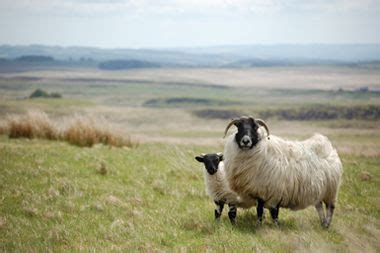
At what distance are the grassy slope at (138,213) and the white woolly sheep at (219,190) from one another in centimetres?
30

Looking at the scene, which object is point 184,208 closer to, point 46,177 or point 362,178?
point 46,177

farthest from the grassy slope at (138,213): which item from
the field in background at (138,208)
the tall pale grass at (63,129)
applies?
the tall pale grass at (63,129)

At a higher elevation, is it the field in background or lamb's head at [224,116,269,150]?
lamb's head at [224,116,269,150]

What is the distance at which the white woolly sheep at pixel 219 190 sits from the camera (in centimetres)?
1051

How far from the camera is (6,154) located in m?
16.8

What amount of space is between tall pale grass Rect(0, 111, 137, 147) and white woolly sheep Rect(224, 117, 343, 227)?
1311 cm

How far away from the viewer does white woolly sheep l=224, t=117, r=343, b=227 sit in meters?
9.95

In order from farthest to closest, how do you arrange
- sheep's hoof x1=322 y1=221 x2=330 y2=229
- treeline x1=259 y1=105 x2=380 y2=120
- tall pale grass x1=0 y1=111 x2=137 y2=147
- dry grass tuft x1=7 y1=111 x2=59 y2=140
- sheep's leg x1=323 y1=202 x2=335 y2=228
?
treeline x1=259 y1=105 x2=380 y2=120 < dry grass tuft x1=7 y1=111 x2=59 y2=140 < tall pale grass x1=0 y1=111 x2=137 y2=147 < sheep's leg x1=323 y1=202 x2=335 y2=228 < sheep's hoof x1=322 y1=221 x2=330 y2=229

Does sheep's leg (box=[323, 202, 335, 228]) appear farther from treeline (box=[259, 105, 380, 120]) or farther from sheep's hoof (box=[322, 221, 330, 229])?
treeline (box=[259, 105, 380, 120])

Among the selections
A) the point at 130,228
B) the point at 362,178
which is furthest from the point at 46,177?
the point at 362,178

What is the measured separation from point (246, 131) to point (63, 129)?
1493 cm

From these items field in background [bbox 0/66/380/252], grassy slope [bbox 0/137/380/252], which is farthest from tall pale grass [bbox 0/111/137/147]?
grassy slope [bbox 0/137/380/252]

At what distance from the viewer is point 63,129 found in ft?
75.6

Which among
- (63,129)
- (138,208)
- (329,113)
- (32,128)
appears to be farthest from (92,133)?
(329,113)
